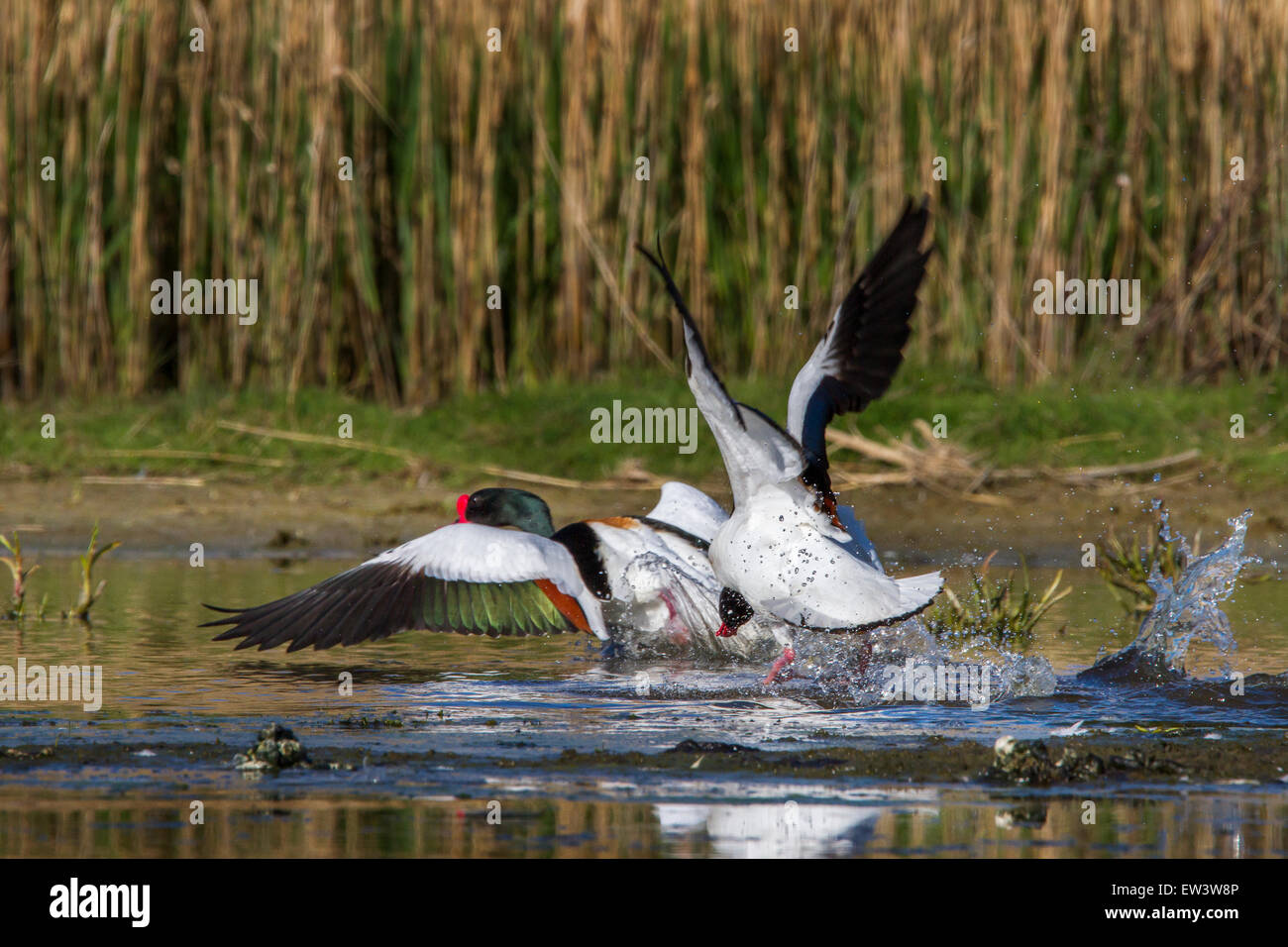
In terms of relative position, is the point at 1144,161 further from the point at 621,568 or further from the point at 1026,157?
the point at 621,568

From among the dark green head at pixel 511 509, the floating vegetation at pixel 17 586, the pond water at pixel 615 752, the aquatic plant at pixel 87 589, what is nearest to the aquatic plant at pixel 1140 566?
the pond water at pixel 615 752

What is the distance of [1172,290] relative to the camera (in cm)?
992

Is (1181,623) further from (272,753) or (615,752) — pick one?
(272,753)

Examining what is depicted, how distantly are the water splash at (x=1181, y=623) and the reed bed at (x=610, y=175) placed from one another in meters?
3.77

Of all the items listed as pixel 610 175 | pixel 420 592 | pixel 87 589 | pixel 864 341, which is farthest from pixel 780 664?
pixel 610 175

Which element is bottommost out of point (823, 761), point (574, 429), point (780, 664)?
point (823, 761)

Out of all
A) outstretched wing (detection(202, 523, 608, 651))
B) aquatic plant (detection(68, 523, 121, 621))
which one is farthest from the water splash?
aquatic plant (detection(68, 523, 121, 621))

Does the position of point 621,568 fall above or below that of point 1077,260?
below

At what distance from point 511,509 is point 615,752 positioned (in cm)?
239

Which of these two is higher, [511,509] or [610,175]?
[610,175]

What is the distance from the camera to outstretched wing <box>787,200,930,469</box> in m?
5.68

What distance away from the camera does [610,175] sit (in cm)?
1001
